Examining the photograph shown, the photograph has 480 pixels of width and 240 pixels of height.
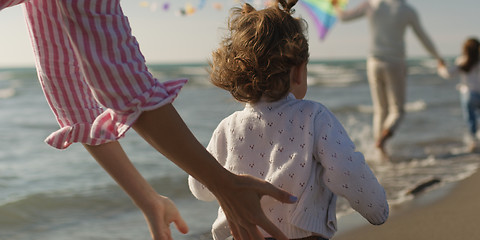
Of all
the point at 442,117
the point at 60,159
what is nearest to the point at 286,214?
the point at 60,159

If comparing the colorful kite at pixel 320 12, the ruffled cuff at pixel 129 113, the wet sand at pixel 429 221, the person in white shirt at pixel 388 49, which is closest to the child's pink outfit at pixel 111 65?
the ruffled cuff at pixel 129 113

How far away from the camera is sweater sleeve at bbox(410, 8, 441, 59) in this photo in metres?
5.54

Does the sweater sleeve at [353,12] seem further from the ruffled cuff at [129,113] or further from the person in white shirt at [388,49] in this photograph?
the ruffled cuff at [129,113]

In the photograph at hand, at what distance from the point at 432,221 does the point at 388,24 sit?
2987 millimetres

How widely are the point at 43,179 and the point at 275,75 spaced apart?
3339 millimetres

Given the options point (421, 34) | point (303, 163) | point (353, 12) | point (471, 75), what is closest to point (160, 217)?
point (303, 163)

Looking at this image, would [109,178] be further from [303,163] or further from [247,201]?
[247,201]

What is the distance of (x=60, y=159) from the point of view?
5.12 metres

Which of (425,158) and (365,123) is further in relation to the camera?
(365,123)

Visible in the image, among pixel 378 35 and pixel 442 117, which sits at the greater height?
pixel 378 35

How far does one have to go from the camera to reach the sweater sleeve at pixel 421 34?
5.54m

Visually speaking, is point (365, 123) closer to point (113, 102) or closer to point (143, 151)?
point (143, 151)

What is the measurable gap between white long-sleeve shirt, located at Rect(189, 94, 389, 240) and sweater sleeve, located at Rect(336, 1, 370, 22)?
419 cm

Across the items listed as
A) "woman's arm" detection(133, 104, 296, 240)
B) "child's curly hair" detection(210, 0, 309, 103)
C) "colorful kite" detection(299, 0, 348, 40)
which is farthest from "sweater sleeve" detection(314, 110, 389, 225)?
"colorful kite" detection(299, 0, 348, 40)
